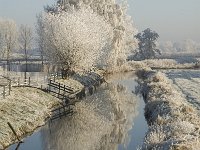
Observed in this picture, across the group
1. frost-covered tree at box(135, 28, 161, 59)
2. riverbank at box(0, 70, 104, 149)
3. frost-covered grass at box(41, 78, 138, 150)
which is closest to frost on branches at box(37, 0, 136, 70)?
frost-covered grass at box(41, 78, 138, 150)

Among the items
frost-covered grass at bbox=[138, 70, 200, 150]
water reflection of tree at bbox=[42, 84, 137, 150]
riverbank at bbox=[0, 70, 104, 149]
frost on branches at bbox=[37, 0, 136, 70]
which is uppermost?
frost on branches at bbox=[37, 0, 136, 70]

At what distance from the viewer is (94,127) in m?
35.5

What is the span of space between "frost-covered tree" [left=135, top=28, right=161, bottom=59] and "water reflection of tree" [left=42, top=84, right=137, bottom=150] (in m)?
108

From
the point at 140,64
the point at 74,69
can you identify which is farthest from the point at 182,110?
the point at 140,64

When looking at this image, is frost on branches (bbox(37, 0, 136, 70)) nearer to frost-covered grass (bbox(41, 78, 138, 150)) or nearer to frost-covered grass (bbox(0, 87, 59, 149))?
frost-covered grass (bbox(41, 78, 138, 150))

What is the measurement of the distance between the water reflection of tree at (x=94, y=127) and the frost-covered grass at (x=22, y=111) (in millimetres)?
1468

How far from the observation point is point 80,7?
251 ft

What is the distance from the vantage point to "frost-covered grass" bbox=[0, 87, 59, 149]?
1170 inches

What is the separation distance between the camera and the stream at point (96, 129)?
97.9 feet

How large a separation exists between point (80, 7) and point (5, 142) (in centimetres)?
5133

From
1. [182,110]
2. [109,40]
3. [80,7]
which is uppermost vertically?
[80,7]

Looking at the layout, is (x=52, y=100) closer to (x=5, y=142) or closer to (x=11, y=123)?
(x=11, y=123)

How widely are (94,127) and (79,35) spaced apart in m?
27.6

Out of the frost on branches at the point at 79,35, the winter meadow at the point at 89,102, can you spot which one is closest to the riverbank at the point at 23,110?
the winter meadow at the point at 89,102
